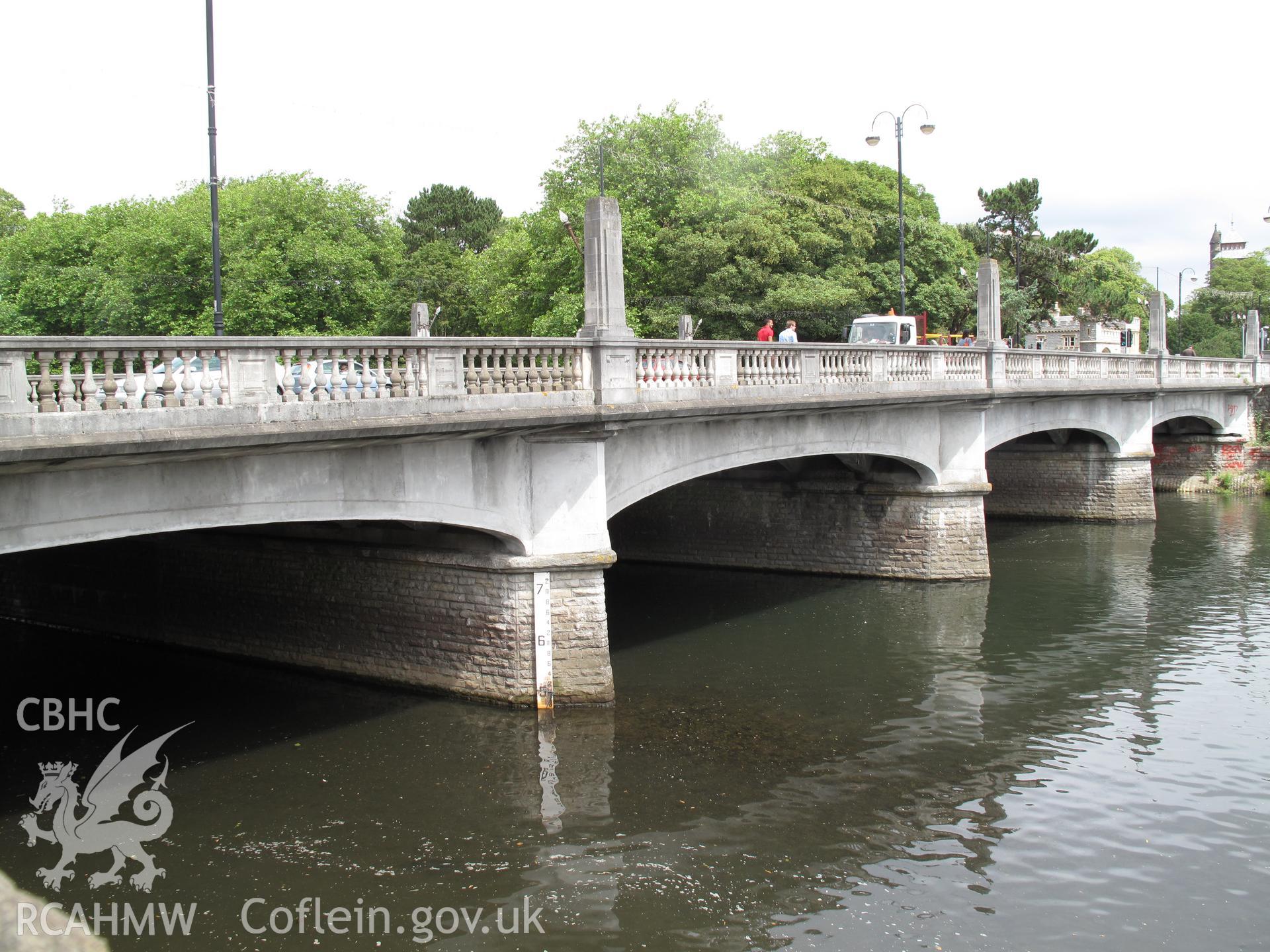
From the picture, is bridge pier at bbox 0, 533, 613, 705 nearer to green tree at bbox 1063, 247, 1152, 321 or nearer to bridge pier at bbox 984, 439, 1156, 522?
bridge pier at bbox 984, 439, 1156, 522

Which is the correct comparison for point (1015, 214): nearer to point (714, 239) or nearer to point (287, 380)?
point (714, 239)

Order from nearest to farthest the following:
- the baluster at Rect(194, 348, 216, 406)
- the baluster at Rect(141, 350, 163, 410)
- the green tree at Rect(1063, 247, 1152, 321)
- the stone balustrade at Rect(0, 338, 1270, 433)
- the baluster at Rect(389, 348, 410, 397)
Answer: the stone balustrade at Rect(0, 338, 1270, 433), the baluster at Rect(141, 350, 163, 410), the baluster at Rect(194, 348, 216, 406), the baluster at Rect(389, 348, 410, 397), the green tree at Rect(1063, 247, 1152, 321)

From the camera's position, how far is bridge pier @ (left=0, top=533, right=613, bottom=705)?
15305 millimetres

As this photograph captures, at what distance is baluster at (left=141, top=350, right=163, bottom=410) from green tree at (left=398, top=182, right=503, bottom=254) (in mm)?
64522

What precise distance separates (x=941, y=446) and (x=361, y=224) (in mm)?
32719

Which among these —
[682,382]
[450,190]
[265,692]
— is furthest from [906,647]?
[450,190]

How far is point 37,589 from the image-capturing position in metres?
22.0

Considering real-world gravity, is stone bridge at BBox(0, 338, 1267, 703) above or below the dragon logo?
above

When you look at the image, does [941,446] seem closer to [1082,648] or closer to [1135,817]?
[1082,648]

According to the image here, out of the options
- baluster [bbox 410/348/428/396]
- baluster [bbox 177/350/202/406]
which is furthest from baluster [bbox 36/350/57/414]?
baluster [bbox 410/348/428/396]

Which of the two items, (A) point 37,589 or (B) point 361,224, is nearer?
(A) point 37,589

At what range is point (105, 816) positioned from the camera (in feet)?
40.8

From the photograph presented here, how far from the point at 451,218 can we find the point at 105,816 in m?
68.0

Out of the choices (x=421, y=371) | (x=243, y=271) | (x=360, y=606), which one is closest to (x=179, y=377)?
(x=421, y=371)
